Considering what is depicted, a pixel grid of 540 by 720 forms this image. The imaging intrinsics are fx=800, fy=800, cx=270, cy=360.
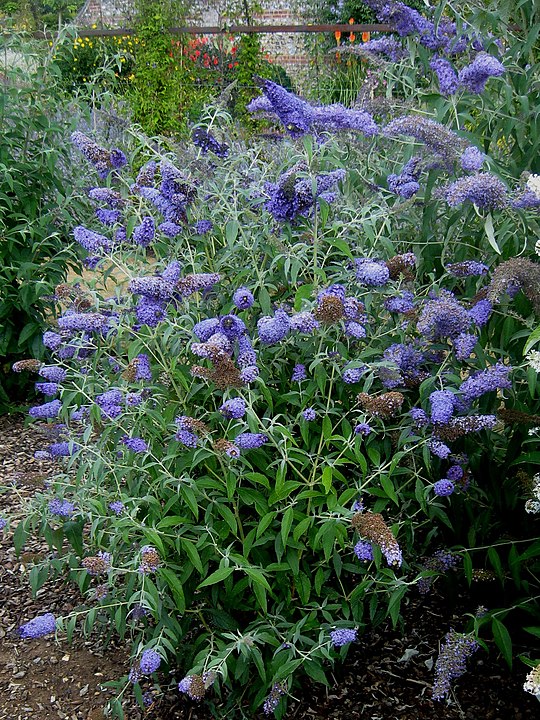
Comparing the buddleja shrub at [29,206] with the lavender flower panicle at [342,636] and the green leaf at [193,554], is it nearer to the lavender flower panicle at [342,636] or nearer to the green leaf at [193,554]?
the green leaf at [193,554]

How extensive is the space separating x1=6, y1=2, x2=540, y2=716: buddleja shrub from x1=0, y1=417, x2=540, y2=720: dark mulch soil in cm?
15

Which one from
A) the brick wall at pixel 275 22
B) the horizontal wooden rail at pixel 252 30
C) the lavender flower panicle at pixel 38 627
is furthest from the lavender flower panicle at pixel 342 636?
the brick wall at pixel 275 22

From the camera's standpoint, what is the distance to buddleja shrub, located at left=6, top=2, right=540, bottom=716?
2.22m

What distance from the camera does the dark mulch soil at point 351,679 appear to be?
261 cm

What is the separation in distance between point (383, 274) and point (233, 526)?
0.83 meters

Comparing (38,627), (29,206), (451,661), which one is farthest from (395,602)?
(29,206)

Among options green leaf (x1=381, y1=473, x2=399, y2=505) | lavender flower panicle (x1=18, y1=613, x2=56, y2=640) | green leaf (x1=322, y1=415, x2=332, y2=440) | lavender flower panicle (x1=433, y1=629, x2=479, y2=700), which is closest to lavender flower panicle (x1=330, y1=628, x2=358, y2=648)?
lavender flower panicle (x1=433, y1=629, x2=479, y2=700)

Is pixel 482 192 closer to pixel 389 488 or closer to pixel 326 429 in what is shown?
pixel 326 429

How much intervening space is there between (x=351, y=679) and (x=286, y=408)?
1.02 m

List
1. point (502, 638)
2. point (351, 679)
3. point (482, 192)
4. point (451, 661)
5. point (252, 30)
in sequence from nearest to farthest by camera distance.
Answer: point (482, 192) < point (451, 661) < point (502, 638) < point (351, 679) < point (252, 30)

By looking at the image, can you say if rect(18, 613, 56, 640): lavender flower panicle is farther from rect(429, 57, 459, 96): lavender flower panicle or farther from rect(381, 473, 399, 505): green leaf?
rect(429, 57, 459, 96): lavender flower panicle

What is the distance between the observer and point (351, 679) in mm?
2742

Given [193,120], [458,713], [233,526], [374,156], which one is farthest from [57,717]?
[193,120]

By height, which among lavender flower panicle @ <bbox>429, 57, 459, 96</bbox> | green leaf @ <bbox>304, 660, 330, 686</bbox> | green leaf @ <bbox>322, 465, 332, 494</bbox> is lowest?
green leaf @ <bbox>304, 660, 330, 686</bbox>
